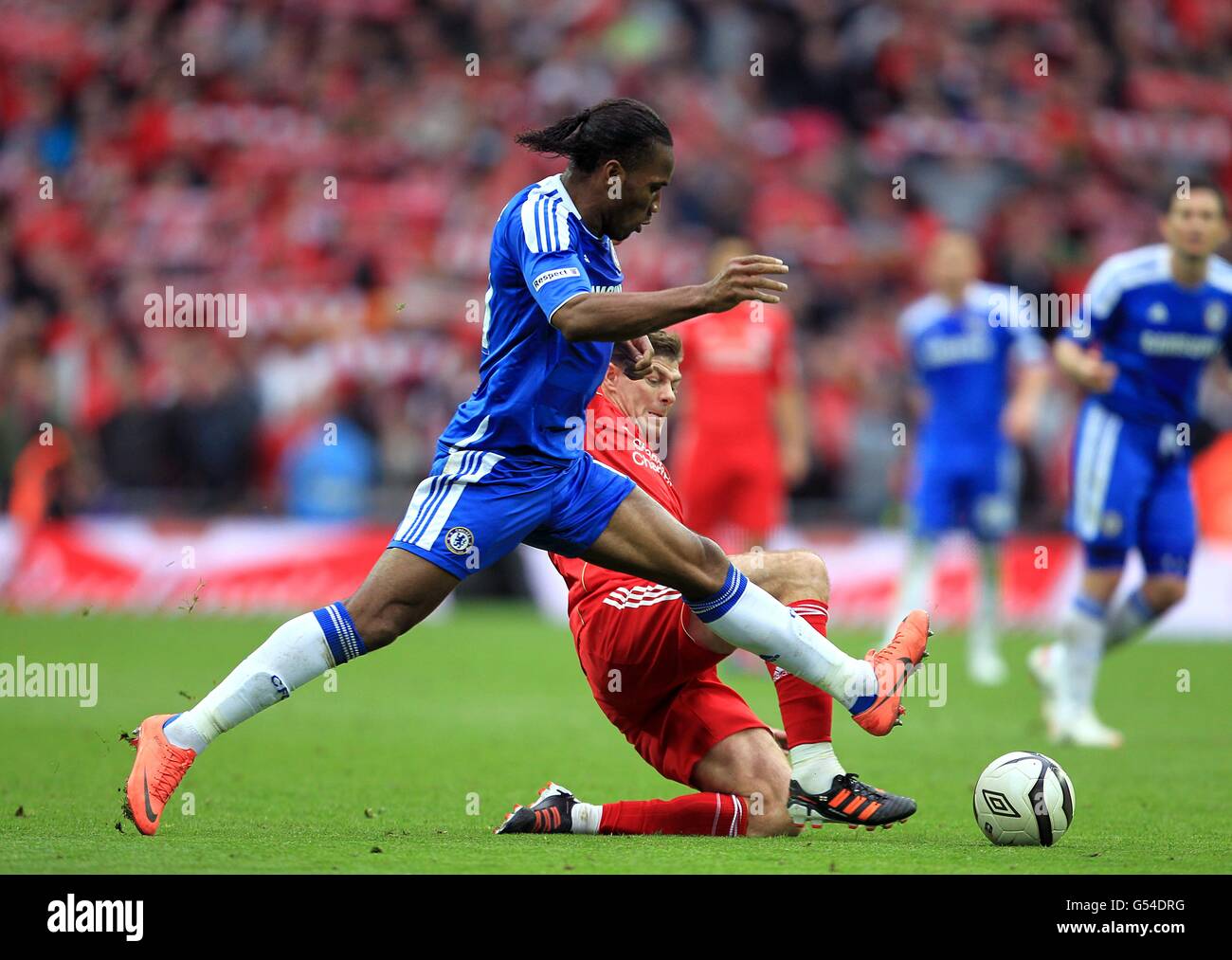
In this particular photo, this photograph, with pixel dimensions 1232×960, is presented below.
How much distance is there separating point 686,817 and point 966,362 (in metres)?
7.58

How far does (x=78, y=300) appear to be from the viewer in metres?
19.5

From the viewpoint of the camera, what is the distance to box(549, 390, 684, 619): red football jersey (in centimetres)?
651

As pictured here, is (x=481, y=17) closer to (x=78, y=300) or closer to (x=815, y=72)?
(x=815, y=72)

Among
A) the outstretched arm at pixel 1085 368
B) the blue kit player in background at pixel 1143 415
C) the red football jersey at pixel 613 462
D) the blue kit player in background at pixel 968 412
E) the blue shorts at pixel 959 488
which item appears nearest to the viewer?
the red football jersey at pixel 613 462

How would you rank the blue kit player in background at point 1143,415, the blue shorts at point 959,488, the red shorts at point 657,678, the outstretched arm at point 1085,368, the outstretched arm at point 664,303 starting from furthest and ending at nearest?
the blue shorts at point 959,488
the blue kit player in background at point 1143,415
the outstretched arm at point 1085,368
the red shorts at point 657,678
the outstretched arm at point 664,303

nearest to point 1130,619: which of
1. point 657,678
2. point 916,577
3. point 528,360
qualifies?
point 916,577

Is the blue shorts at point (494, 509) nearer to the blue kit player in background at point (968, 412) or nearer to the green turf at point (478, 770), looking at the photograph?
the green turf at point (478, 770)

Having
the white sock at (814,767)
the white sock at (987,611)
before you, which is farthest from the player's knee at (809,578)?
the white sock at (987,611)

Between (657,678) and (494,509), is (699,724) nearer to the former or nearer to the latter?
(657,678)

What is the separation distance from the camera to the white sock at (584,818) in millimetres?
6160

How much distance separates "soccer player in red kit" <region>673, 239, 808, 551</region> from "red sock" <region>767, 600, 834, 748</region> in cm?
659

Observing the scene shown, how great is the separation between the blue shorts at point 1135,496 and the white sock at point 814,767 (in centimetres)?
364

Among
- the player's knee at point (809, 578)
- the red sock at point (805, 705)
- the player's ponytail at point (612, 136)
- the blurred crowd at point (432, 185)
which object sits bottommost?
the red sock at point (805, 705)

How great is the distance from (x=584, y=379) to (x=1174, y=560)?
449 cm
